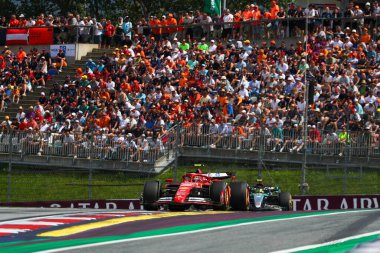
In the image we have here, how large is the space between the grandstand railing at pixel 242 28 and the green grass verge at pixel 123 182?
7.94 metres

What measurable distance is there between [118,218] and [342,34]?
17.6 m

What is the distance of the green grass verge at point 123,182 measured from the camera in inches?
945

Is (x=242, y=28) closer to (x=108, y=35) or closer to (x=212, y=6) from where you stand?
(x=212, y=6)

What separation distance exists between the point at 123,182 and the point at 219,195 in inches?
258

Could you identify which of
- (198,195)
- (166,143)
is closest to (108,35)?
(166,143)

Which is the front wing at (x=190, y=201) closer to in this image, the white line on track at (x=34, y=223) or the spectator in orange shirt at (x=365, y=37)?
the white line on track at (x=34, y=223)

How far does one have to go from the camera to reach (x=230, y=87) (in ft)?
97.9

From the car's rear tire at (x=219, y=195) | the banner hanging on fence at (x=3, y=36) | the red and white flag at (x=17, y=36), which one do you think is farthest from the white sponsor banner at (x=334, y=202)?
the banner hanging on fence at (x=3, y=36)

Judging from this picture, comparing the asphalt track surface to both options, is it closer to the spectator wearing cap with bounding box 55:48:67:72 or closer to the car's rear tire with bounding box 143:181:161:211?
the car's rear tire with bounding box 143:181:161:211

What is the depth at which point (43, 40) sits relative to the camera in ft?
125

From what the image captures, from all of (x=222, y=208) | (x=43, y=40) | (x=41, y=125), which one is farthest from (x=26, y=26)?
(x=222, y=208)

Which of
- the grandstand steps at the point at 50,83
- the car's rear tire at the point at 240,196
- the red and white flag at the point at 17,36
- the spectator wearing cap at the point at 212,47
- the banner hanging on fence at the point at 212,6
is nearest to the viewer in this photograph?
the car's rear tire at the point at 240,196

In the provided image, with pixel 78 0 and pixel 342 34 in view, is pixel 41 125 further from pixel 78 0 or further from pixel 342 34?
pixel 78 0

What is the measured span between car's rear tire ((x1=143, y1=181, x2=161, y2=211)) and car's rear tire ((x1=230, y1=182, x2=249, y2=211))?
1.65 meters
